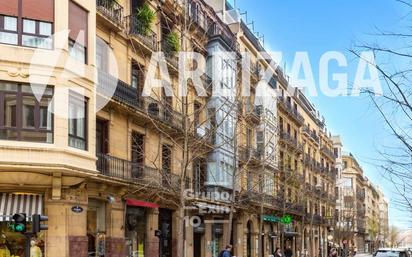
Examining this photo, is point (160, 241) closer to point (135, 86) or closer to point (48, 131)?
point (135, 86)

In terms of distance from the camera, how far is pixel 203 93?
105ft

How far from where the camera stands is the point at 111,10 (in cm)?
2422

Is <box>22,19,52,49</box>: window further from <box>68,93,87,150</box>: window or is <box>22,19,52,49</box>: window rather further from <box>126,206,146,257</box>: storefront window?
<box>126,206,146,257</box>: storefront window

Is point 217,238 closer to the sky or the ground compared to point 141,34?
closer to the ground

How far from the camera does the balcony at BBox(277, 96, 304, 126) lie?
5076cm

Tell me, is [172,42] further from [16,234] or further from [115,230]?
[16,234]

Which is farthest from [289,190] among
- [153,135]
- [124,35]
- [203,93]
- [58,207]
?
[58,207]

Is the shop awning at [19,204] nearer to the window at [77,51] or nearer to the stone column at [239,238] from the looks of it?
the window at [77,51]

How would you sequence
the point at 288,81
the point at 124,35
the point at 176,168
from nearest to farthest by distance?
the point at 124,35 → the point at 176,168 → the point at 288,81

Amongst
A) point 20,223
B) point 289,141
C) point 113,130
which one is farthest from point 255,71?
point 20,223

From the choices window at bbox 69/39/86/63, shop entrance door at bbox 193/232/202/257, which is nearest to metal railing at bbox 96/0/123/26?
window at bbox 69/39/86/63

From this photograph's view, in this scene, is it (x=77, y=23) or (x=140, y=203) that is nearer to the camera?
(x=77, y=23)

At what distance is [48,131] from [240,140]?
20.4 metres

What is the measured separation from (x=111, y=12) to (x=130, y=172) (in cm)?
641
